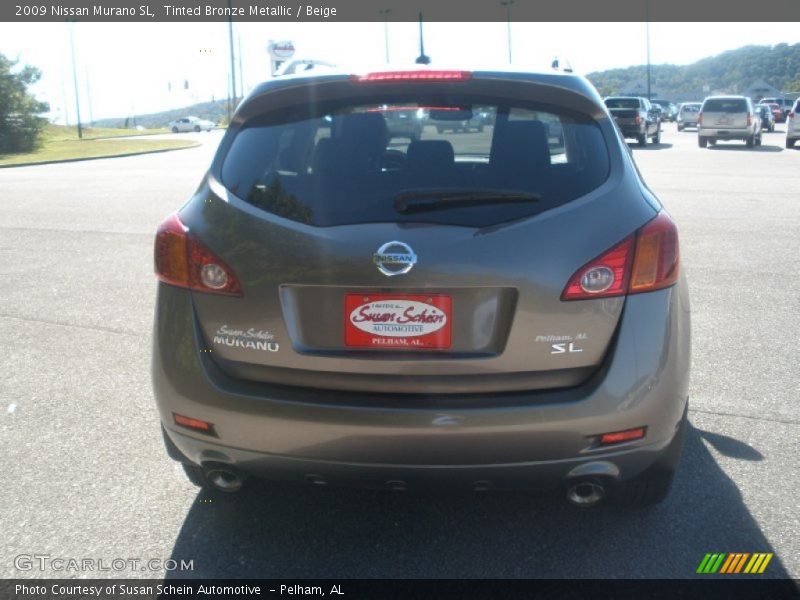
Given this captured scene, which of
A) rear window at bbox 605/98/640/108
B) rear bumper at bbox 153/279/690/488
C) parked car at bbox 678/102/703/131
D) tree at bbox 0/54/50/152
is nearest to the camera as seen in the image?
rear bumper at bbox 153/279/690/488

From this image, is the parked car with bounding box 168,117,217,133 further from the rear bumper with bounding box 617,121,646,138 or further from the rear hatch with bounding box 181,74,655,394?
the rear hatch with bounding box 181,74,655,394

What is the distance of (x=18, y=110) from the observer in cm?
4903

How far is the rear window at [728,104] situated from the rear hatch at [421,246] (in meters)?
31.8

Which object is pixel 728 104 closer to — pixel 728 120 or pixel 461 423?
pixel 728 120

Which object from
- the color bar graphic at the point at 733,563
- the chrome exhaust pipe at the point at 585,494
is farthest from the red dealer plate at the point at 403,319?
the color bar graphic at the point at 733,563

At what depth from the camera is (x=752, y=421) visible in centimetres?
464

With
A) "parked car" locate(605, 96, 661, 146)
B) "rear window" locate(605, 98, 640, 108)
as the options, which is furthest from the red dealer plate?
"rear window" locate(605, 98, 640, 108)

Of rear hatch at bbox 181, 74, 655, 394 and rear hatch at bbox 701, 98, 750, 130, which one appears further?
rear hatch at bbox 701, 98, 750, 130

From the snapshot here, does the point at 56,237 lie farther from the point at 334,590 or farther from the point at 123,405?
the point at 334,590

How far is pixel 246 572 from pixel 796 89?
13200cm

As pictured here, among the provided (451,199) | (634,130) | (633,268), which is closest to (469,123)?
(451,199)

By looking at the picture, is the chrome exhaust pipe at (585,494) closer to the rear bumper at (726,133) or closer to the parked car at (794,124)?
the parked car at (794,124)

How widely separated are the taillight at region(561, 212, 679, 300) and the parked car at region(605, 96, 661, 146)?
28923mm

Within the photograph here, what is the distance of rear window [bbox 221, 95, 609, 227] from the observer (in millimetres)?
3039
